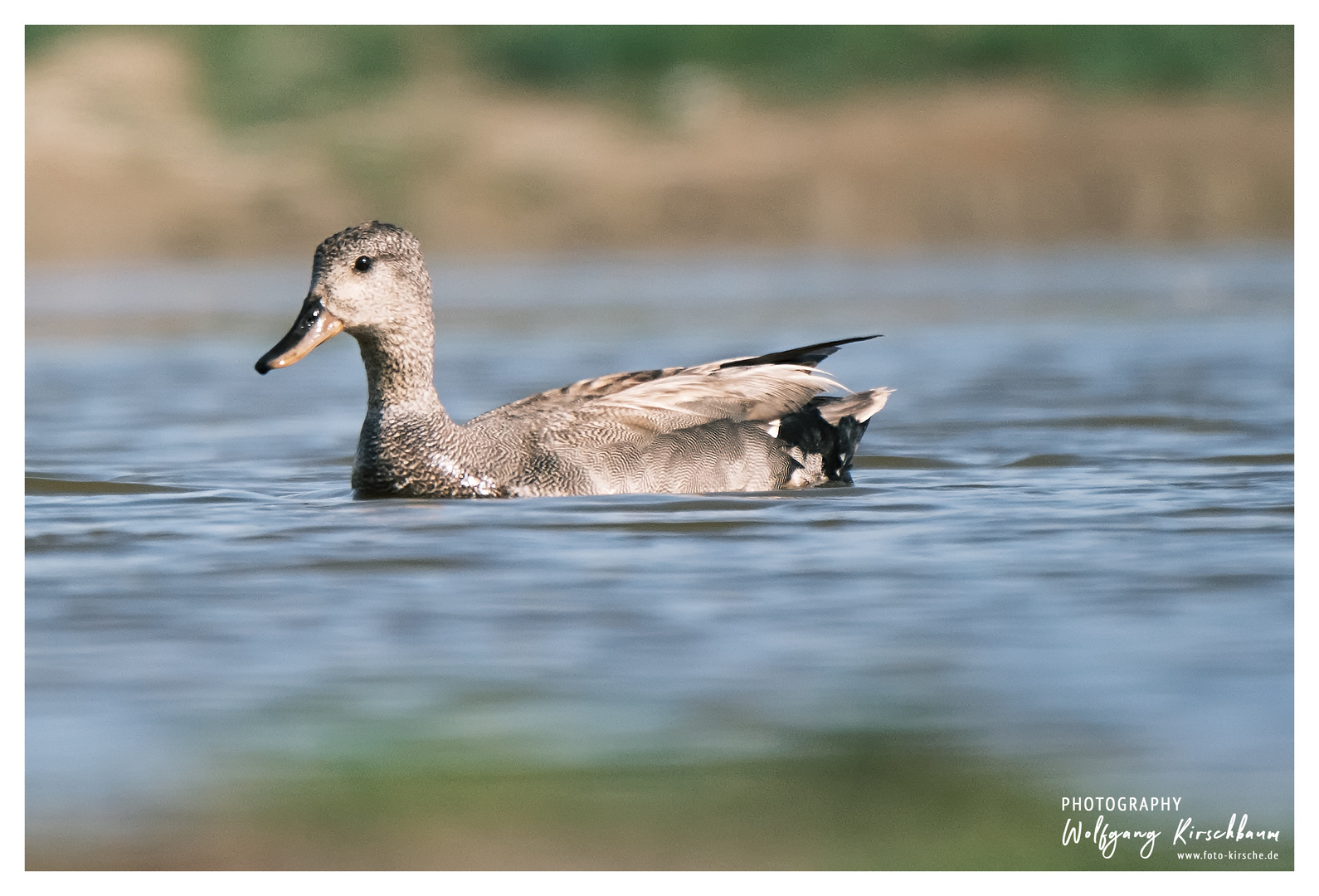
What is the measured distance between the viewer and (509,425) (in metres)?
8.71

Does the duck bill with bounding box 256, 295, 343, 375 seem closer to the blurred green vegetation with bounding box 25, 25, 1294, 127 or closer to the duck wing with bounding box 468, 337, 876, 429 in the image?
the duck wing with bounding box 468, 337, 876, 429

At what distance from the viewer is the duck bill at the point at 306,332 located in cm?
831

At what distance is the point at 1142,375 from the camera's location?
13.5m

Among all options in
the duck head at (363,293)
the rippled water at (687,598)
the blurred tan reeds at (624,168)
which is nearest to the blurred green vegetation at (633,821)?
the rippled water at (687,598)

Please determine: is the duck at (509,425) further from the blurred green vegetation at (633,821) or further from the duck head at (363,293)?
the blurred green vegetation at (633,821)

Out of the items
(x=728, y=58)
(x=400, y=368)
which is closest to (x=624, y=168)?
(x=728, y=58)

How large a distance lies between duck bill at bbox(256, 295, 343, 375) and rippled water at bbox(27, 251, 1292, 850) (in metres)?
0.69

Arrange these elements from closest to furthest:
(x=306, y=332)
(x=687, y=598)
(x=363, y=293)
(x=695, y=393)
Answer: (x=687, y=598), (x=306, y=332), (x=363, y=293), (x=695, y=393)

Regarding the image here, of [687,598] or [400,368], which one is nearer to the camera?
[687,598]

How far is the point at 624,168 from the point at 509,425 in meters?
14.2

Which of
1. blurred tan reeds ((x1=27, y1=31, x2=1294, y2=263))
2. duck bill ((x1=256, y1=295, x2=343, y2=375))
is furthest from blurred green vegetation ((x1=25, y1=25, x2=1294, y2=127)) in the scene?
duck bill ((x1=256, y1=295, x2=343, y2=375))

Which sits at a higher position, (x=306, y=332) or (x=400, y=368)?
(x=306, y=332)

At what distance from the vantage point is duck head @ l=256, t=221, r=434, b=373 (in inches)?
332

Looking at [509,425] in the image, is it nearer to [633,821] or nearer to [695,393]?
[695,393]
